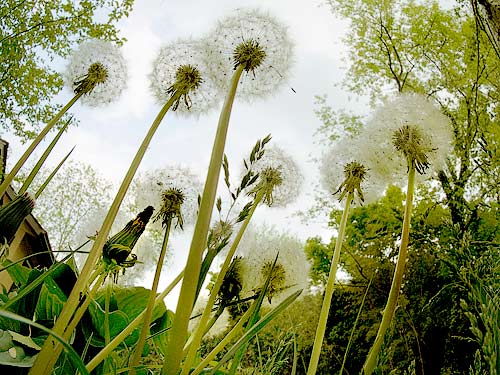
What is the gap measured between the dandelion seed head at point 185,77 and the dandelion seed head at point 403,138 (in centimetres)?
25

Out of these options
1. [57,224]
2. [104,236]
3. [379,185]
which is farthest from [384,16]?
[104,236]

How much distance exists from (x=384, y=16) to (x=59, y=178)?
5.36 metres

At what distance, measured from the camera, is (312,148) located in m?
7.09

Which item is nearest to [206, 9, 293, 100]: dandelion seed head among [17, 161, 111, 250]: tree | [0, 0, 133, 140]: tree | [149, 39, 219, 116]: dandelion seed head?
[149, 39, 219, 116]: dandelion seed head

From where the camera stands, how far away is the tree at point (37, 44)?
187 inches

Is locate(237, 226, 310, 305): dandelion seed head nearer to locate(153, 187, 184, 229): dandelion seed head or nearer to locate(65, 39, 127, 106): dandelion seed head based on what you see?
locate(153, 187, 184, 229): dandelion seed head

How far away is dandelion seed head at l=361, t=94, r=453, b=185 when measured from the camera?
2.36 feet

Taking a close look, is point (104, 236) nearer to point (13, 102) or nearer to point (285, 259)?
point (285, 259)

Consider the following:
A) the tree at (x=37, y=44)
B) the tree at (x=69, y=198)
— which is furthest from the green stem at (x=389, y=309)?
the tree at (x=69, y=198)

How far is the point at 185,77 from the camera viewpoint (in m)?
0.58

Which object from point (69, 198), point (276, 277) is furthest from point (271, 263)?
point (69, 198)

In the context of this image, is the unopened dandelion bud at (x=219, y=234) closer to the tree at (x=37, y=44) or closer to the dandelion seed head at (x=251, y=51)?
the dandelion seed head at (x=251, y=51)

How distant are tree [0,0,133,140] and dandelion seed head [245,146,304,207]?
4.20m

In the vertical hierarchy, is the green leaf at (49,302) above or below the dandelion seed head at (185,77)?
below
